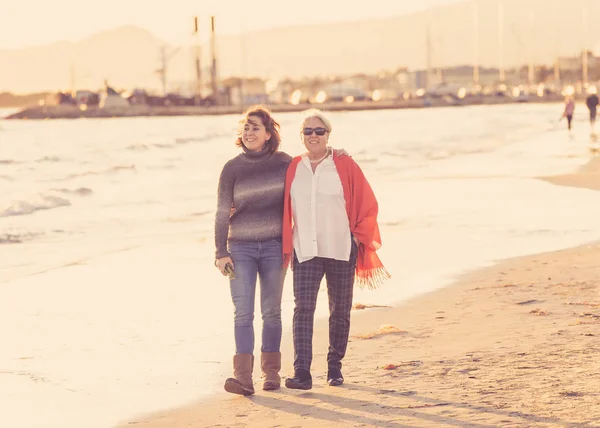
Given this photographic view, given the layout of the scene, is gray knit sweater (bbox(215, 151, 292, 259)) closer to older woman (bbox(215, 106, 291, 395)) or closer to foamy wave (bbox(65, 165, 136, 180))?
older woman (bbox(215, 106, 291, 395))

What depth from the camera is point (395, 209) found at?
18.5 m

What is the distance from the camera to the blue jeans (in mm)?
6352

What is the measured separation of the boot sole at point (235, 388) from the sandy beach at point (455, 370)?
1.9 inches

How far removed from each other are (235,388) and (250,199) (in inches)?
42.0

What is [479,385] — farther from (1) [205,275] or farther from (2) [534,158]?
(2) [534,158]

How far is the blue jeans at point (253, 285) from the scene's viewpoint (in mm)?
6352

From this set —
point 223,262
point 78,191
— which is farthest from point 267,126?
point 78,191

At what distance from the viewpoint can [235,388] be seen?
245 inches

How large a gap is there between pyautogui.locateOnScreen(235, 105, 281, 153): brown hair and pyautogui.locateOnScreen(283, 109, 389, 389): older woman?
16 cm

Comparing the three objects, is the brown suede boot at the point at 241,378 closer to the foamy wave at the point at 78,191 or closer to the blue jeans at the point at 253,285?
the blue jeans at the point at 253,285

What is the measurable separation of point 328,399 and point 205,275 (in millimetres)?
5594

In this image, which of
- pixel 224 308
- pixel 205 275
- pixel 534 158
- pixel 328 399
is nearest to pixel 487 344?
pixel 328 399

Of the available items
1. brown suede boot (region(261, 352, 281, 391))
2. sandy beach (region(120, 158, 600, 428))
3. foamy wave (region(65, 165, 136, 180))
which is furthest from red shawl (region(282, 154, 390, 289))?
foamy wave (region(65, 165, 136, 180))

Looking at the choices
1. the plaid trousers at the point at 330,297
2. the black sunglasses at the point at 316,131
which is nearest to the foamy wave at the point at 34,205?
the plaid trousers at the point at 330,297
